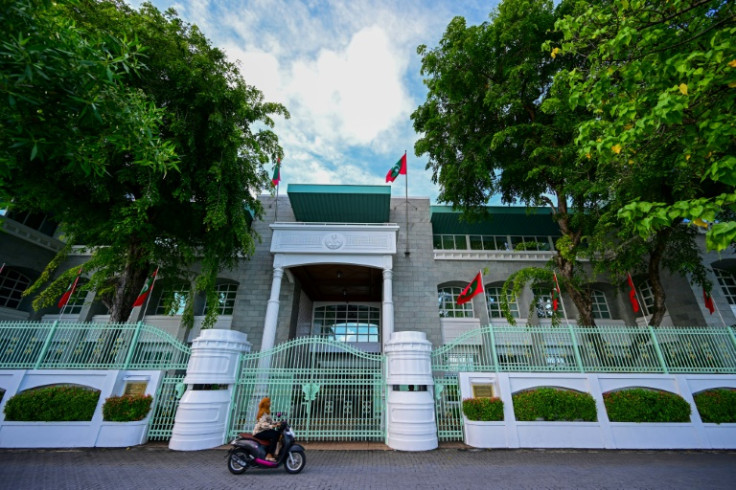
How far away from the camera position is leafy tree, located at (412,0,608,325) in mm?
10180

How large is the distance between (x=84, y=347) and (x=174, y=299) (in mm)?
4270

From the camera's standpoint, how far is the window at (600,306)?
14.6 metres

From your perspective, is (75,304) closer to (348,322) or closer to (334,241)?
(334,241)

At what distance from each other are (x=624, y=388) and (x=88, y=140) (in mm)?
12123

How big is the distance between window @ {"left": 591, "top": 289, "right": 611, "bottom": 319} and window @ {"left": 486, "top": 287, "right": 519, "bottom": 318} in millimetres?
4157

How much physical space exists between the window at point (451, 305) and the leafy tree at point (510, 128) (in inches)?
138

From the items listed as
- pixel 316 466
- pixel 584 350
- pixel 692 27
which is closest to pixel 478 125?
pixel 692 27

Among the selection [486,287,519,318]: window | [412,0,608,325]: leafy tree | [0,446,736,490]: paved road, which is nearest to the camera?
[0,446,736,490]: paved road

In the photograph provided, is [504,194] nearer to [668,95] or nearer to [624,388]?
[624,388]

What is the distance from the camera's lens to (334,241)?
12.6 meters

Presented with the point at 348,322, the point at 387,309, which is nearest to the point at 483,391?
the point at 387,309

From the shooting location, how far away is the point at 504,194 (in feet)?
43.8

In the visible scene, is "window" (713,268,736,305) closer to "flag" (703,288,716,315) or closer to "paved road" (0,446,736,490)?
"flag" (703,288,716,315)

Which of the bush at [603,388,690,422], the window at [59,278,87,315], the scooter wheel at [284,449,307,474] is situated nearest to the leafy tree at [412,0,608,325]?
the bush at [603,388,690,422]
